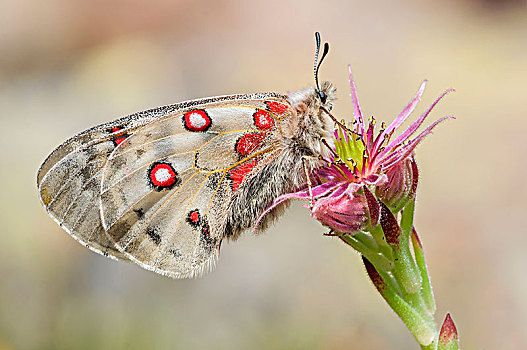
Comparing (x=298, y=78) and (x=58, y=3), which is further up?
(x=58, y=3)

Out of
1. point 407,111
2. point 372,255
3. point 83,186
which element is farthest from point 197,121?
point 372,255

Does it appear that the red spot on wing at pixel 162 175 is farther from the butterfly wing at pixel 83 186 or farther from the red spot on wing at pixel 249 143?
the red spot on wing at pixel 249 143

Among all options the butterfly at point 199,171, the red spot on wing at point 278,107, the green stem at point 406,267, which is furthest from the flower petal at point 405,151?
the red spot on wing at point 278,107

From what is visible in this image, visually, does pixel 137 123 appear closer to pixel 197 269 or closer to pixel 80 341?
pixel 197 269

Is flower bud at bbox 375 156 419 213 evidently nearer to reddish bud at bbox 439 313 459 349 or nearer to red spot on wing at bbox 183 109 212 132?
reddish bud at bbox 439 313 459 349

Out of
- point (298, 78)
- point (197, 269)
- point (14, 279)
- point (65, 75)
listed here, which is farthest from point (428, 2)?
point (197, 269)

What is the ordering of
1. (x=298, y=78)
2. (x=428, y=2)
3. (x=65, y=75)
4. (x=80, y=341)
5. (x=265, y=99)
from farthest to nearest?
(x=428, y=2), (x=65, y=75), (x=298, y=78), (x=80, y=341), (x=265, y=99)

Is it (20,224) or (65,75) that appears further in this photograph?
(65,75)
